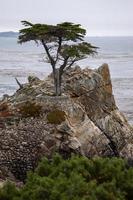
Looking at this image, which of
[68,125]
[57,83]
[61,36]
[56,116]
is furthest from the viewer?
[57,83]

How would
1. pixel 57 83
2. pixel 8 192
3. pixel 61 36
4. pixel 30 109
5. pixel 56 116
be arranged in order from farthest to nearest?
pixel 57 83 → pixel 61 36 → pixel 30 109 → pixel 56 116 → pixel 8 192

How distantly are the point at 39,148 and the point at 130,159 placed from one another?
21.2 feet

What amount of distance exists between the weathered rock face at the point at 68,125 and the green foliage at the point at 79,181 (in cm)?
1165

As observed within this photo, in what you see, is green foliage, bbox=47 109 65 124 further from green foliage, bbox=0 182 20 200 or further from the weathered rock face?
green foliage, bbox=0 182 20 200

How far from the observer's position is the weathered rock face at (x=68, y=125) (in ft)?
84.4

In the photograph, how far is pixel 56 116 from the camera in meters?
27.7

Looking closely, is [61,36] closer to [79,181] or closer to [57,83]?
Answer: [57,83]

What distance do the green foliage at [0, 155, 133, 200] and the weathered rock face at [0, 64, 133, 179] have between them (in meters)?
11.6

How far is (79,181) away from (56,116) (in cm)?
1574

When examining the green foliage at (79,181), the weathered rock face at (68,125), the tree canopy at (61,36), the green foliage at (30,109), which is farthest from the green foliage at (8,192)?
the tree canopy at (61,36)

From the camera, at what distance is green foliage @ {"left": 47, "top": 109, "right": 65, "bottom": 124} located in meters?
27.3

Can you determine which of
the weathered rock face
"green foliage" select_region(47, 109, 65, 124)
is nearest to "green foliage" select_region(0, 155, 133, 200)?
the weathered rock face

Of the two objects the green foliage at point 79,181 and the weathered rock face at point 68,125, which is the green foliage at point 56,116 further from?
the green foliage at point 79,181

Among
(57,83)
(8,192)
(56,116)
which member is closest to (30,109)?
(56,116)
